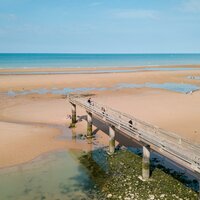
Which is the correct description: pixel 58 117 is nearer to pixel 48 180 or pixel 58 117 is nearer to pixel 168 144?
pixel 48 180

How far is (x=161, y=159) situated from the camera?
61.8 feet

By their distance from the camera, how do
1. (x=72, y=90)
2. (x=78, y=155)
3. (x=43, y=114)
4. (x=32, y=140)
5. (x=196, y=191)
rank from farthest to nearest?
(x=72, y=90)
(x=43, y=114)
(x=32, y=140)
(x=78, y=155)
(x=196, y=191)

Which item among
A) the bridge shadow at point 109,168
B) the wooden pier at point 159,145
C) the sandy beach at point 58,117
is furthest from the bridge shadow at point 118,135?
the bridge shadow at point 109,168

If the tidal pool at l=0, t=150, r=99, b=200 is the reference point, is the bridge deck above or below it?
above

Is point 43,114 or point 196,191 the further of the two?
point 43,114

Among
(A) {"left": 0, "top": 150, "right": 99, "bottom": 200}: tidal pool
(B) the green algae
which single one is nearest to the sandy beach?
(A) {"left": 0, "top": 150, "right": 99, "bottom": 200}: tidal pool

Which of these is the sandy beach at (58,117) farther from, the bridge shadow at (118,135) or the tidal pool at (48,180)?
the tidal pool at (48,180)

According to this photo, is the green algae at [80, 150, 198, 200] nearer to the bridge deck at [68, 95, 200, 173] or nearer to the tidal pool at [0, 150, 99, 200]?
the tidal pool at [0, 150, 99, 200]

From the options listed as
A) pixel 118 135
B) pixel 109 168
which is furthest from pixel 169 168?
pixel 118 135

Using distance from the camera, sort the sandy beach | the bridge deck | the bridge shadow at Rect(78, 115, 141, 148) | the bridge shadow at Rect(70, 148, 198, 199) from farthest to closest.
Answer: the bridge shadow at Rect(78, 115, 141, 148) → the sandy beach → the bridge shadow at Rect(70, 148, 198, 199) → the bridge deck

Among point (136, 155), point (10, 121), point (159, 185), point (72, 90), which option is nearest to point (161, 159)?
point (136, 155)

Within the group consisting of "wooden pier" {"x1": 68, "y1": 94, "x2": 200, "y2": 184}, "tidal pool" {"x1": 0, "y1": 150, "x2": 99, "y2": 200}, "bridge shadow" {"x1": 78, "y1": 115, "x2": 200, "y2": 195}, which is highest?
"wooden pier" {"x1": 68, "y1": 94, "x2": 200, "y2": 184}

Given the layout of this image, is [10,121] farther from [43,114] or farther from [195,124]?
[195,124]

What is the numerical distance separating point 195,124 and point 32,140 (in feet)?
45.3
